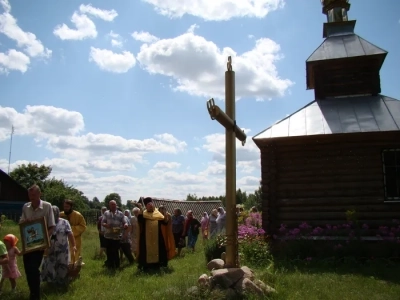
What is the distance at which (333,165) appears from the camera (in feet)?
35.7

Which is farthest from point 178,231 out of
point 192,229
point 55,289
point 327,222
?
point 55,289

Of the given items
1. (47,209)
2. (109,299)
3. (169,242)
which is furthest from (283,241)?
(47,209)

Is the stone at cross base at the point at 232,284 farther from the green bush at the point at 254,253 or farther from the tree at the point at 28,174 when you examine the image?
the tree at the point at 28,174

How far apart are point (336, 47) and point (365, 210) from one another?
570cm

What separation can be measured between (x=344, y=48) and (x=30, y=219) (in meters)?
10.9

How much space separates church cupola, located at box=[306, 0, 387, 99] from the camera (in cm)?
1281

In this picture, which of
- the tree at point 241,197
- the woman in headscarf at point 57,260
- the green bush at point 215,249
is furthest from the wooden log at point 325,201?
the tree at point 241,197

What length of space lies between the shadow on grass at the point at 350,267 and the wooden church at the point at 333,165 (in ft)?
4.76

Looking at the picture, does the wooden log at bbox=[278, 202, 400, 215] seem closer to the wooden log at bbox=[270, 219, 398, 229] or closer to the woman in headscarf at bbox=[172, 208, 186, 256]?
the wooden log at bbox=[270, 219, 398, 229]

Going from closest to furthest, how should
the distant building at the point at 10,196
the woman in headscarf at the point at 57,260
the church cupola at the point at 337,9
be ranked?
the woman in headscarf at the point at 57,260 → the church cupola at the point at 337,9 → the distant building at the point at 10,196

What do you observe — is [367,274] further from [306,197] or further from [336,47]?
[336,47]

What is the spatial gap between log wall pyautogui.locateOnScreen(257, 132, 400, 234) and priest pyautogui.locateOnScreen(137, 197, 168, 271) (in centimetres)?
299

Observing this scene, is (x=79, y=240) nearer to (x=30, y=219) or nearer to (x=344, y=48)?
(x=30, y=219)

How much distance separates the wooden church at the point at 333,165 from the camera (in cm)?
1055
